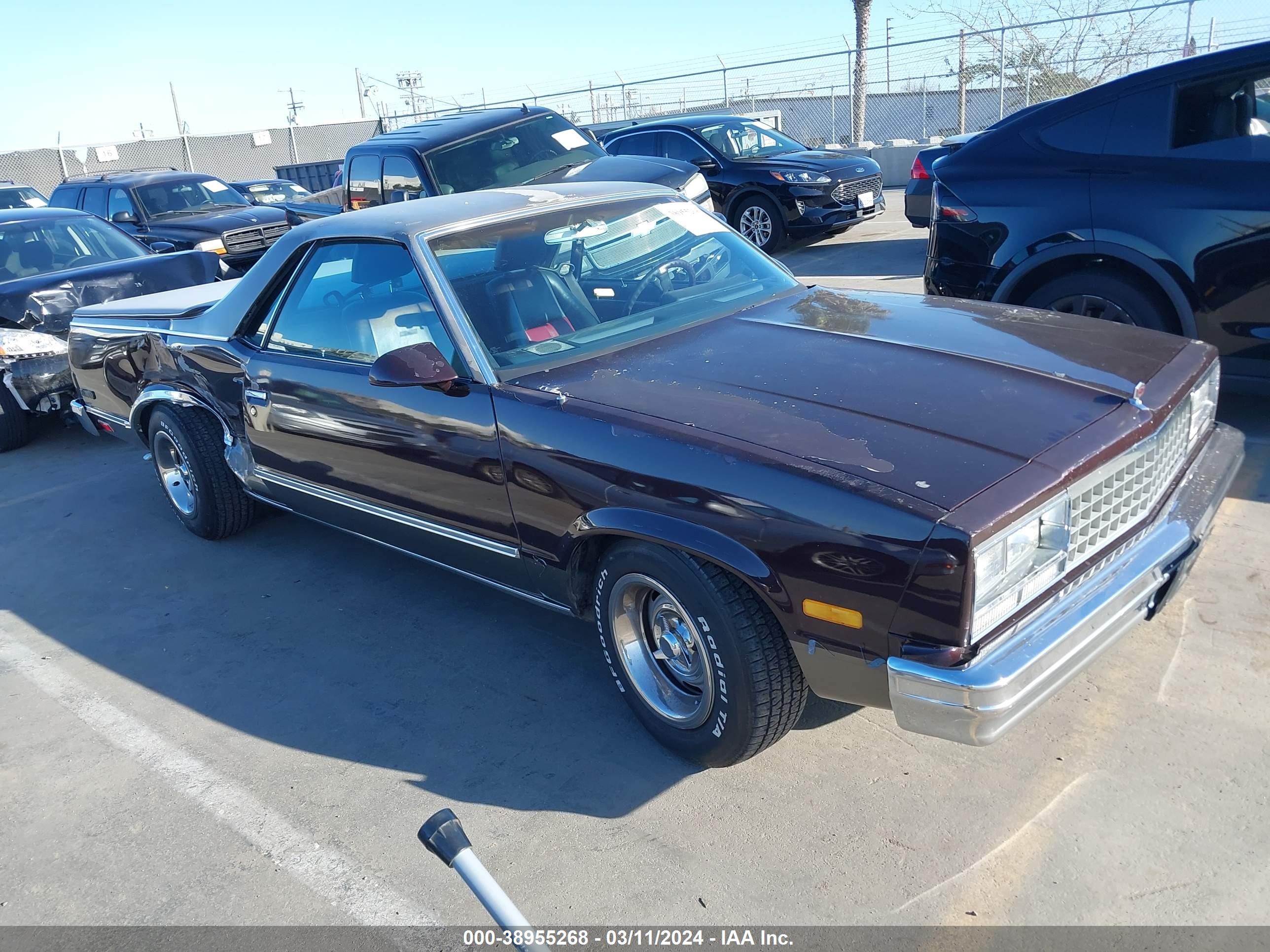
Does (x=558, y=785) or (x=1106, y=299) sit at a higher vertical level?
(x=1106, y=299)

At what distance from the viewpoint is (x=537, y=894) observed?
265 centimetres

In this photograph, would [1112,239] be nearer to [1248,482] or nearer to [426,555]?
[1248,482]

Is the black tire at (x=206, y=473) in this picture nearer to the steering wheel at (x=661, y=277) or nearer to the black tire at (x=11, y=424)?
the steering wheel at (x=661, y=277)

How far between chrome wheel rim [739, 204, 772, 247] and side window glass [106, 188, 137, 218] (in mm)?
7454

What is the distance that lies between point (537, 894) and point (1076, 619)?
5.04 feet

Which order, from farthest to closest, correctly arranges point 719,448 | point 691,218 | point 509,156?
point 509,156 < point 691,218 < point 719,448

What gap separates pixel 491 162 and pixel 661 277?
587cm

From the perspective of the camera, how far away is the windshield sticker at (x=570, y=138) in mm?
9672

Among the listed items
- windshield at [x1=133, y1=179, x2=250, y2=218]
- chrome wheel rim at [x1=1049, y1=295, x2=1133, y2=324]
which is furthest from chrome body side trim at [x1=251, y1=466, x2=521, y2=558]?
windshield at [x1=133, y1=179, x2=250, y2=218]

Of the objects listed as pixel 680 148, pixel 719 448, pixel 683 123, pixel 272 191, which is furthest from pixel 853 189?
pixel 272 191

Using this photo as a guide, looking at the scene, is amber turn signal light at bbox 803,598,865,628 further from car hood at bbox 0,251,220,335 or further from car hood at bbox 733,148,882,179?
car hood at bbox 733,148,882,179

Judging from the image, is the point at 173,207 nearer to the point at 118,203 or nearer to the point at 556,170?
the point at 118,203

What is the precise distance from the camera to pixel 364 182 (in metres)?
9.76

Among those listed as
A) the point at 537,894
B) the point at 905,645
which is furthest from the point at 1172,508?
the point at 537,894
